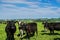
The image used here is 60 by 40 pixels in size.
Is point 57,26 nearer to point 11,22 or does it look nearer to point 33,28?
point 33,28

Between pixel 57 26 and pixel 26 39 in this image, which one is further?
pixel 57 26

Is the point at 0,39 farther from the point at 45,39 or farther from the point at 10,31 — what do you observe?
the point at 45,39

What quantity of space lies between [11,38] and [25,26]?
2.31 metres

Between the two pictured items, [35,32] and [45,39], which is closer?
[45,39]

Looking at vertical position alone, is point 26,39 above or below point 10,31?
below

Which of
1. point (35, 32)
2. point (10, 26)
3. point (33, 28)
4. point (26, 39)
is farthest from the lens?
point (35, 32)

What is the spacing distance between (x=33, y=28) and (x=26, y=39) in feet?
9.37

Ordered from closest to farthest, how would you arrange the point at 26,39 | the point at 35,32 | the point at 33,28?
the point at 26,39
the point at 33,28
the point at 35,32

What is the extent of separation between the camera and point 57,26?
2045 centimetres

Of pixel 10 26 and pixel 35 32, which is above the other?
pixel 10 26

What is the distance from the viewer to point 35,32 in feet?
64.1

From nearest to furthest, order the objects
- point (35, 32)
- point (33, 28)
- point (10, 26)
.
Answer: point (10, 26)
point (33, 28)
point (35, 32)

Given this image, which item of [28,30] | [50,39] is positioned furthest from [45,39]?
[28,30]

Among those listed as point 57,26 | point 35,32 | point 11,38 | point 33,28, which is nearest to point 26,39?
point 11,38
